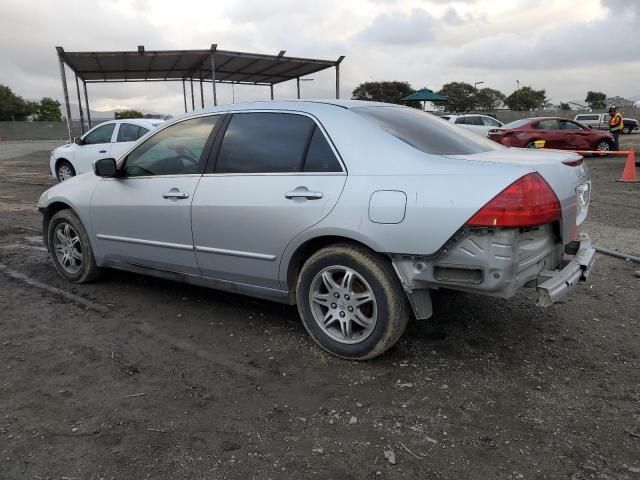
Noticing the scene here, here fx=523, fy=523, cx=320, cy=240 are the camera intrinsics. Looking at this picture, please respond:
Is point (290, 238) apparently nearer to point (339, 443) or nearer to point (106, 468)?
point (339, 443)

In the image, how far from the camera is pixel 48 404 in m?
2.88

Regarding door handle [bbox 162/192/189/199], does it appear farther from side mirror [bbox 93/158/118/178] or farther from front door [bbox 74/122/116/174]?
front door [bbox 74/122/116/174]

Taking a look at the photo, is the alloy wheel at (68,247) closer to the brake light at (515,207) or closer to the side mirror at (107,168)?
the side mirror at (107,168)

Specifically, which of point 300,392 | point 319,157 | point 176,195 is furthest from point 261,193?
point 300,392

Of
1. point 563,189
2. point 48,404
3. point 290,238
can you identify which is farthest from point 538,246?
point 48,404

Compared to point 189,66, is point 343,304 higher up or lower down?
lower down

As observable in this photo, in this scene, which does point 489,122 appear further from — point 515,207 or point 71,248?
point 515,207

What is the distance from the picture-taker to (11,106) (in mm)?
75688

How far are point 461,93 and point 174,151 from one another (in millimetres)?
82700

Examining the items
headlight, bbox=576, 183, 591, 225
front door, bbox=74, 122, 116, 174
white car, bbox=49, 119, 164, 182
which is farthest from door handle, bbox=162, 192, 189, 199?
front door, bbox=74, 122, 116, 174

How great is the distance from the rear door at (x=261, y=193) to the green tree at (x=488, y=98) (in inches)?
3085

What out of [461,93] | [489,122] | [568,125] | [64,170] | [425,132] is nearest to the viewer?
[425,132]

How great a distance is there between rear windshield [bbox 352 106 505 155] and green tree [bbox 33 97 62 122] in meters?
89.3

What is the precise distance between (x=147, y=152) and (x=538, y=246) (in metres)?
3.04
